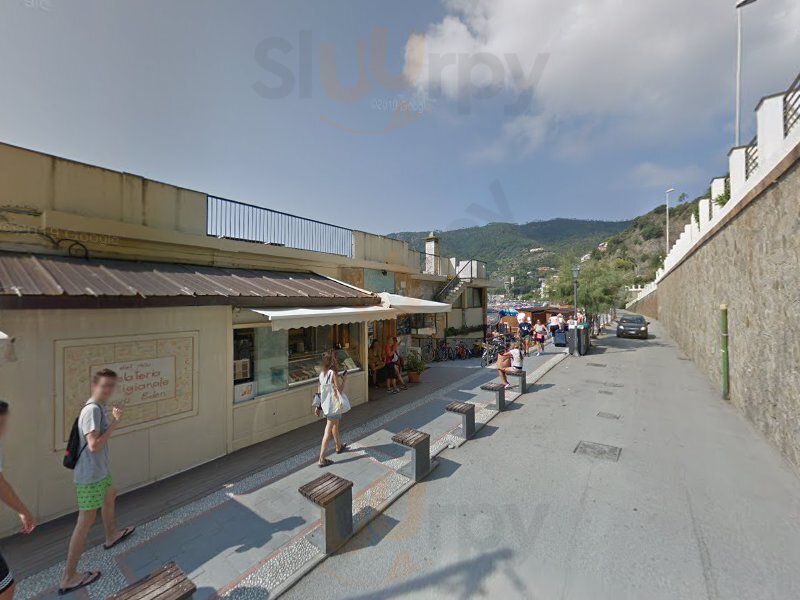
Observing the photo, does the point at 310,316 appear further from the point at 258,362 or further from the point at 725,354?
the point at 725,354

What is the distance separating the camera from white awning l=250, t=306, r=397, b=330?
225 inches

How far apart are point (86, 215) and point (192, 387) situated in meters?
3.08

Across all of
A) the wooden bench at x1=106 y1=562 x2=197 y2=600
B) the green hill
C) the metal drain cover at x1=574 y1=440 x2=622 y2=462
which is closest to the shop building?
the wooden bench at x1=106 y1=562 x2=197 y2=600

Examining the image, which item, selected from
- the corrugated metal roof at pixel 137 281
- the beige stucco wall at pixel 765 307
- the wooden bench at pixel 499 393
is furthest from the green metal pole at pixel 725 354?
the corrugated metal roof at pixel 137 281

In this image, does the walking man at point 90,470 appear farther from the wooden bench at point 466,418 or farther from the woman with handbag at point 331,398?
the wooden bench at point 466,418

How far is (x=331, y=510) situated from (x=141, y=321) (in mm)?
3951

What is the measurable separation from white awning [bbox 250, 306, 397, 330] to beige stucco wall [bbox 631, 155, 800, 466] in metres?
7.37

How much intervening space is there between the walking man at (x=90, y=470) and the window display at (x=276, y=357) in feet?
9.51

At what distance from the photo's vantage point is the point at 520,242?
4462 centimetres

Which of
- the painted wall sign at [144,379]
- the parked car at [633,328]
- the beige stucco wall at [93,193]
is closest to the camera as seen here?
the beige stucco wall at [93,193]

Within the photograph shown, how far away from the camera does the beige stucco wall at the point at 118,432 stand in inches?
155

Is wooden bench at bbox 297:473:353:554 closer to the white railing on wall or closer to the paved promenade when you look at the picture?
the paved promenade

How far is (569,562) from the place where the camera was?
3.39 meters

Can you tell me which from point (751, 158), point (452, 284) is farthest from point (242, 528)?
point (452, 284)
